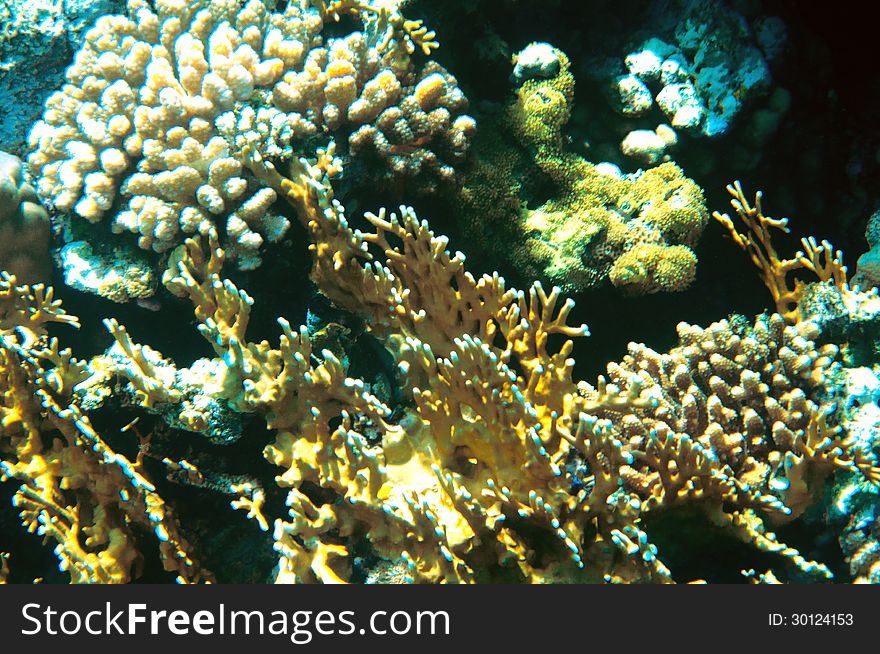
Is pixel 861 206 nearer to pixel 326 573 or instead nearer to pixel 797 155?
pixel 797 155

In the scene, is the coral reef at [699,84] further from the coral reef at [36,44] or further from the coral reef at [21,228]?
the coral reef at [21,228]

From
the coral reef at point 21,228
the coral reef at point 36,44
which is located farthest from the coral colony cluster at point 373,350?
the coral reef at point 36,44

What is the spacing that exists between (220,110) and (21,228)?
1.38 metres

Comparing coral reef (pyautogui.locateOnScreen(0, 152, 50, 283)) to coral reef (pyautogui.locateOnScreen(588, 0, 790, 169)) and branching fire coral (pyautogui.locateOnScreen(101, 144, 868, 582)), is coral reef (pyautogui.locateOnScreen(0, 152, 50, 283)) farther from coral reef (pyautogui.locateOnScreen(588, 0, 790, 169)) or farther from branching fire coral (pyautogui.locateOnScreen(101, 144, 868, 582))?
coral reef (pyautogui.locateOnScreen(588, 0, 790, 169))

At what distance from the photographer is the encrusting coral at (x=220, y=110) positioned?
121 inches

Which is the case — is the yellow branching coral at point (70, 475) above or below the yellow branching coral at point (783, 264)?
below

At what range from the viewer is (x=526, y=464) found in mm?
2426

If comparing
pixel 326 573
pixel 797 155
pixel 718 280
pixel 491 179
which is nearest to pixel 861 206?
pixel 797 155

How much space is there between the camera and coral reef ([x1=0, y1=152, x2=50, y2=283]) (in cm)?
A: 329

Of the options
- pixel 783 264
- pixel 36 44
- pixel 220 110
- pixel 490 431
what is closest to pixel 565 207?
pixel 783 264

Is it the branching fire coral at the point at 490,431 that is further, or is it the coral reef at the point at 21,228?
the coral reef at the point at 21,228

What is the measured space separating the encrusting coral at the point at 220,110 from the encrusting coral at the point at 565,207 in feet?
1.27

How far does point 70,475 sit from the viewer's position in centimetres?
294

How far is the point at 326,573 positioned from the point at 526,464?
100cm
